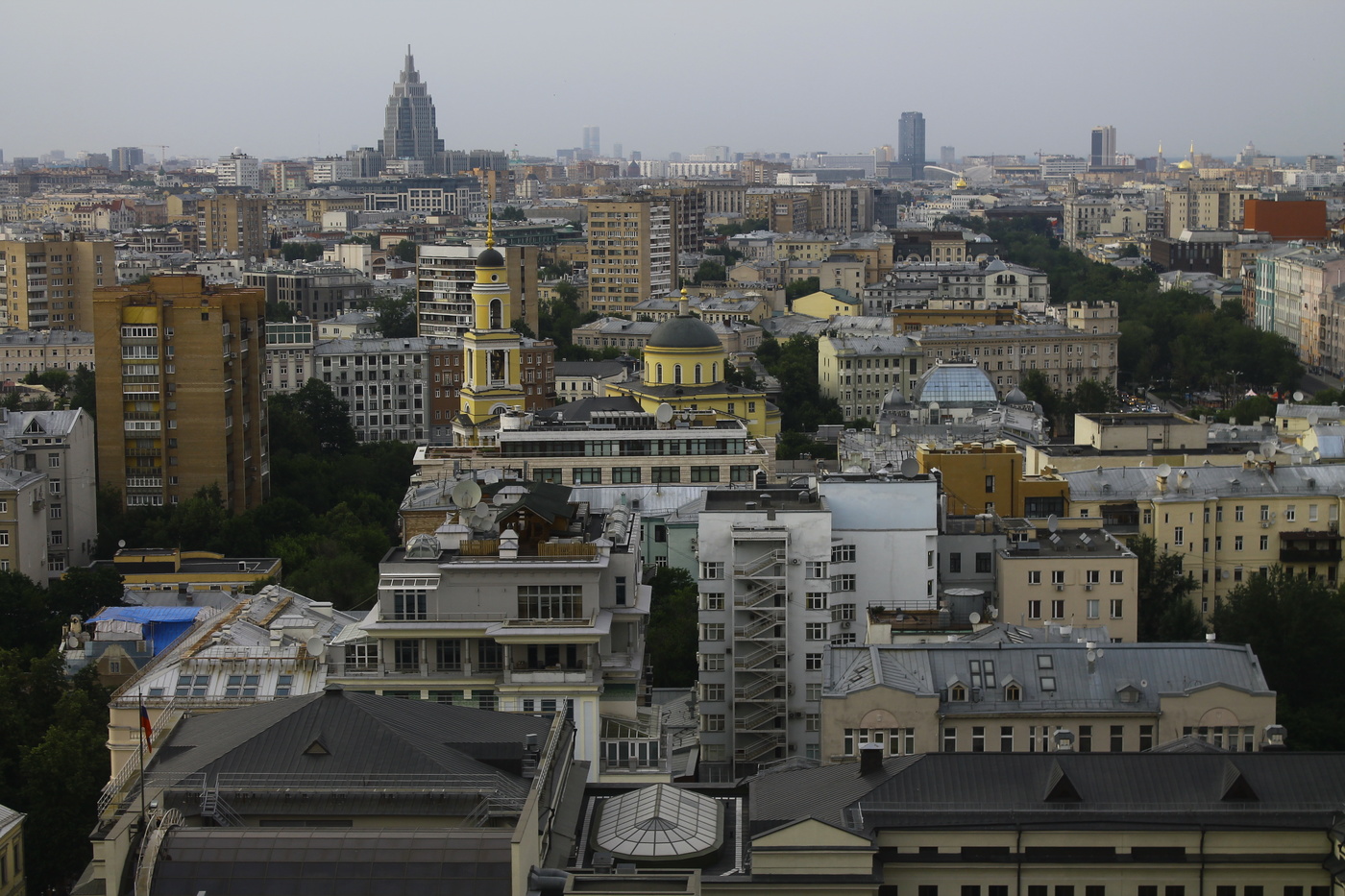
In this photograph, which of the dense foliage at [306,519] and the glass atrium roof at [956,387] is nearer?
the dense foliage at [306,519]

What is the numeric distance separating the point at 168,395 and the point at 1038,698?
43.5 meters

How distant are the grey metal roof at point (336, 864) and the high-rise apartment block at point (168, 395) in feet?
162

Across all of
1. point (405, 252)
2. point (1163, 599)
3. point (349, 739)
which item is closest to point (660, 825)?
point (349, 739)

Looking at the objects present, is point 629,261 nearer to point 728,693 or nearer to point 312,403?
point 312,403

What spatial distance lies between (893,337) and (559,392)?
1884 centimetres

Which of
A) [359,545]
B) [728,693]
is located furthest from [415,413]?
[728,693]

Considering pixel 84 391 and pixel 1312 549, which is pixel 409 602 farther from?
pixel 84 391

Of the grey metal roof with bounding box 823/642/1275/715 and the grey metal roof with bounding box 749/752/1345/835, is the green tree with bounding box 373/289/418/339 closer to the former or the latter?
the grey metal roof with bounding box 823/642/1275/715

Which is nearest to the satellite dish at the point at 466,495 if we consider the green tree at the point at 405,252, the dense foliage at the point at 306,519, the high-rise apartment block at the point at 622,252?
A: the dense foliage at the point at 306,519

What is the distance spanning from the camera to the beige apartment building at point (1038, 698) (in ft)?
110

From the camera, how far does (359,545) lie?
6194 cm

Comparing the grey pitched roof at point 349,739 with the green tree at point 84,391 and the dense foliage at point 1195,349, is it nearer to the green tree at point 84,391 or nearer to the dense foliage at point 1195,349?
the green tree at point 84,391

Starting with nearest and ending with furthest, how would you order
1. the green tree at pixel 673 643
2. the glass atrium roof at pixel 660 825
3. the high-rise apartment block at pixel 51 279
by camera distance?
the glass atrium roof at pixel 660 825 → the green tree at pixel 673 643 → the high-rise apartment block at pixel 51 279

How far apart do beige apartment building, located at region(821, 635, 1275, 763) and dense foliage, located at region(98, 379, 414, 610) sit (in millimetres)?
22298
